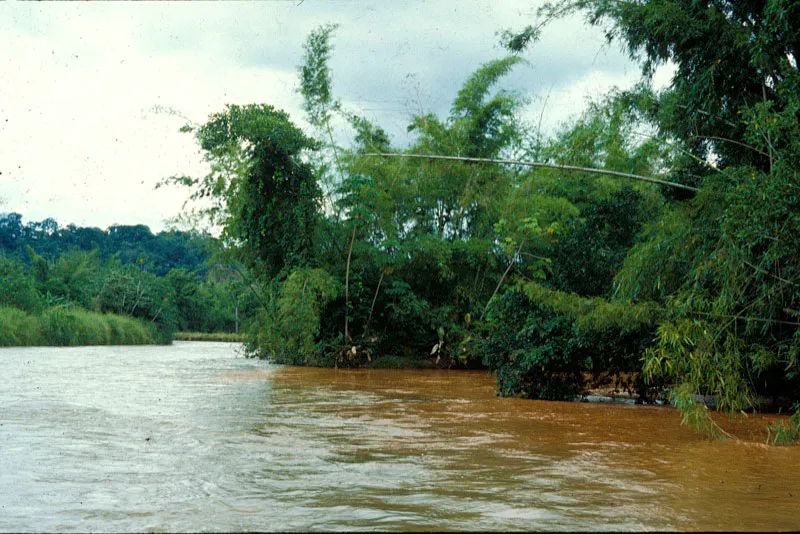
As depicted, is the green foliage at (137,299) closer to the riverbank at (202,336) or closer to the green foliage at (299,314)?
the riverbank at (202,336)

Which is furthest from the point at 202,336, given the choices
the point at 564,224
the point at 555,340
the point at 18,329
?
the point at 555,340

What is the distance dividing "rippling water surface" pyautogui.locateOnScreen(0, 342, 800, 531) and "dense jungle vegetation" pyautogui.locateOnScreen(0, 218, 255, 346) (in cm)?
1207

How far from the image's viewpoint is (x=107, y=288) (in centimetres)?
3034

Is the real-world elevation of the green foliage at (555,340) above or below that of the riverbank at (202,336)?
above

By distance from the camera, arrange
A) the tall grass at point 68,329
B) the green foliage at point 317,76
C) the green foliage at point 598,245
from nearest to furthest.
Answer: the green foliage at point 598,245 < the green foliage at point 317,76 < the tall grass at point 68,329

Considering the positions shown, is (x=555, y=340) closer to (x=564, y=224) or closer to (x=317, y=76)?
(x=564, y=224)

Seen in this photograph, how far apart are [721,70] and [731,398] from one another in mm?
3679

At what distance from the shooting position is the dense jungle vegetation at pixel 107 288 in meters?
Result: 22.9

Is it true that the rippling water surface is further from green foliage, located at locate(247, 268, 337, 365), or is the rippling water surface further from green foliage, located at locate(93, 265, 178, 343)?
green foliage, located at locate(93, 265, 178, 343)

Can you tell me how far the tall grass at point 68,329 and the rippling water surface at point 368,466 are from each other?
42.1 ft

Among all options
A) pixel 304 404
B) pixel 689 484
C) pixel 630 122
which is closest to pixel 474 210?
pixel 630 122

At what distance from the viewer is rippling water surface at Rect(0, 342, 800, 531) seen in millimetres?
3980

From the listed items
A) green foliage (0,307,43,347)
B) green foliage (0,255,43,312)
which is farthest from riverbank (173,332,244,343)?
green foliage (0,307,43,347)

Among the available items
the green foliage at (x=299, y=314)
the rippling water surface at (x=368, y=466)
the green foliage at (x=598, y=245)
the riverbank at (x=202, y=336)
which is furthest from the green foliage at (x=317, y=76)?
the riverbank at (x=202, y=336)
